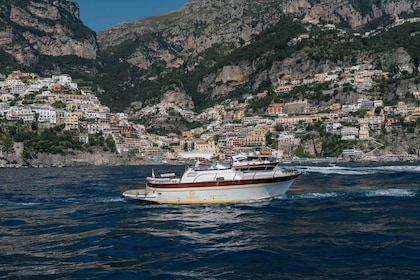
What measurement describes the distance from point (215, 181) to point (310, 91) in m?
172

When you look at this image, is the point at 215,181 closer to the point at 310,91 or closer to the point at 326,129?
the point at 326,129

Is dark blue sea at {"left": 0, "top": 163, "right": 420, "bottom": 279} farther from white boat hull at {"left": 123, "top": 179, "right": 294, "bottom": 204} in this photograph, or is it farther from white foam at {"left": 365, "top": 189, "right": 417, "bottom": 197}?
white foam at {"left": 365, "top": 189, "right": 417, "bottom": 197}

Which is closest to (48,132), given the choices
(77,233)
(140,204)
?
(140,204)

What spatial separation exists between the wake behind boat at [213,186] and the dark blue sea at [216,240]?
0.93m

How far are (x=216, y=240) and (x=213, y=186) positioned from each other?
11.0m

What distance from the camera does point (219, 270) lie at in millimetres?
15508

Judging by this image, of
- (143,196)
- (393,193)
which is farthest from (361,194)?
(143,196)

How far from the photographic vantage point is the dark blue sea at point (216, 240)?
50.0ft

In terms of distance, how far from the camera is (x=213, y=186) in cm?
3127

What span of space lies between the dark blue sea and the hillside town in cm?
10747

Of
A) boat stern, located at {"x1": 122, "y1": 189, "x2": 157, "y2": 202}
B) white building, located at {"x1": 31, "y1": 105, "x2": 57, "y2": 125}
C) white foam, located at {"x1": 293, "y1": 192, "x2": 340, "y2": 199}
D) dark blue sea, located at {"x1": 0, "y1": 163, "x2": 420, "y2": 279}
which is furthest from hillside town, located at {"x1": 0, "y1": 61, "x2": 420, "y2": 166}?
dark blue sea, located at {"x1": 0, "y1": 163, "x2": 420, "y2": 279}

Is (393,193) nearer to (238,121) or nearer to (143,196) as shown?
(143,196)

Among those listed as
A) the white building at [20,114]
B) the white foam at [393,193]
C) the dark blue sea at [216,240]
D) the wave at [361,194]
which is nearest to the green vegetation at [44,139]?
the white building at [20,114]

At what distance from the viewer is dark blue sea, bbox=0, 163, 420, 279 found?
15.2 meters
